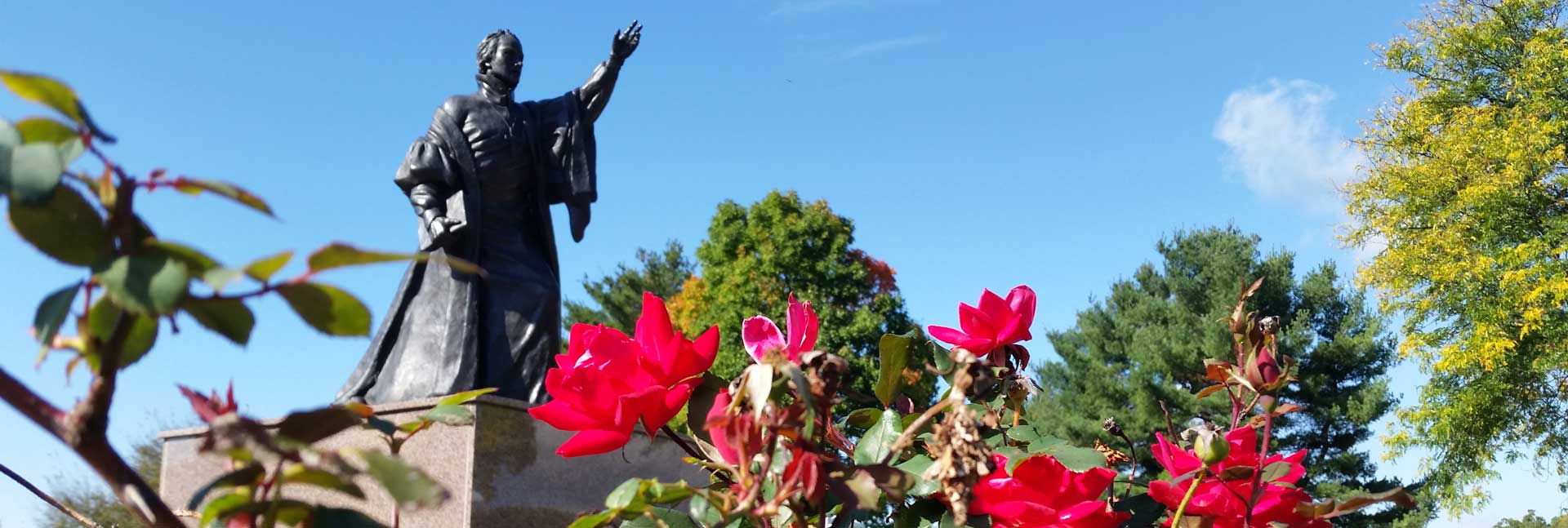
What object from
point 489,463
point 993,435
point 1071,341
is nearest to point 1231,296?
point 1071,341

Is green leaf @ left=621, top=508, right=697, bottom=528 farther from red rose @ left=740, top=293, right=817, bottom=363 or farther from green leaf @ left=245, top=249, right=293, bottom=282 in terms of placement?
green leaf @ left=245, top=249, right=293, bottom=282

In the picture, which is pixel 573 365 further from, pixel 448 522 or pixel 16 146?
pixel 448 522

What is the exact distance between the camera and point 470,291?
502 cm

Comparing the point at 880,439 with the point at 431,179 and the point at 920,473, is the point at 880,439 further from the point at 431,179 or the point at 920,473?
the point at 431,179

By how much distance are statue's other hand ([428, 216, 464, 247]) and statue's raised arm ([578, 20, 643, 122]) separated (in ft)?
3.14

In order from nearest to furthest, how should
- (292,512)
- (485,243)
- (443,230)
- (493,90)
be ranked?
(292,512) → (443,230) → (485,243) → (493,90)

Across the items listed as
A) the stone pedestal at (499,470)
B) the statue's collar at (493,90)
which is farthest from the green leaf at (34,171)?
the statue's collar at (493,90)

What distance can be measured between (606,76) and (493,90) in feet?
1.85

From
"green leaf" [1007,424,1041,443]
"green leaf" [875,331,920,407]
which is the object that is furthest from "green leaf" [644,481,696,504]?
"green leaf" [1007,424,1041,443]

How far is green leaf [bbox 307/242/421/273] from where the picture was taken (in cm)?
34

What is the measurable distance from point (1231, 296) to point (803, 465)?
25.7 m

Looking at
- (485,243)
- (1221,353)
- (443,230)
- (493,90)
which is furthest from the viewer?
(1221,353)

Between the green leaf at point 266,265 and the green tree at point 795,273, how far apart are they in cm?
Answer: 2236

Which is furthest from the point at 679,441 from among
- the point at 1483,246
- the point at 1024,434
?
the point at 1483,246
